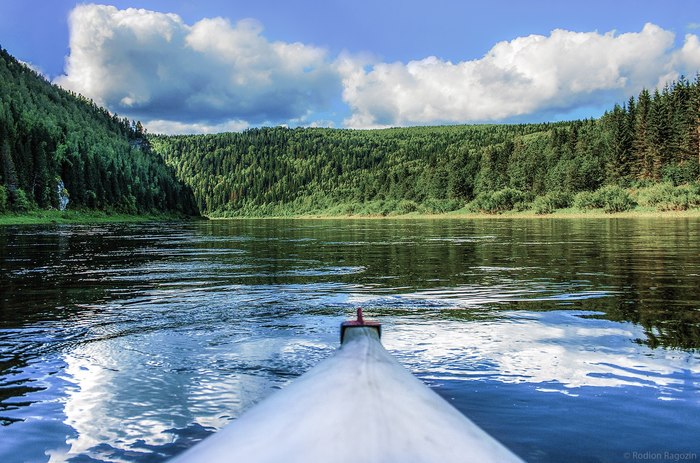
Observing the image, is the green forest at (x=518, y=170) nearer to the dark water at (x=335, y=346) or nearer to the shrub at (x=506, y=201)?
the shrub at (x=506, y=201)

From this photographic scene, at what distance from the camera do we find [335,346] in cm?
950

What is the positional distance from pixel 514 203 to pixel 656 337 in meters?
138

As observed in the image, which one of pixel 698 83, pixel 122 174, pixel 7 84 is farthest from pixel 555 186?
pixel 7 84

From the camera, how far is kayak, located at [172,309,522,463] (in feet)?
8.89

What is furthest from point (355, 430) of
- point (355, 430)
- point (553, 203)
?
point (553, 203)

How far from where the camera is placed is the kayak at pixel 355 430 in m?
2.71

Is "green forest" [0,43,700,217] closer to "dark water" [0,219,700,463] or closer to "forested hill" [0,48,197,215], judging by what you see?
Result: "forested hill" [0,48,197,215]

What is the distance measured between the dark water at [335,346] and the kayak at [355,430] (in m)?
2.30

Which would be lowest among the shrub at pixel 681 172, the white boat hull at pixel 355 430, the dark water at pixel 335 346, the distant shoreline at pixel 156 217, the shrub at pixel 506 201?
the dark water at pixel 335 346

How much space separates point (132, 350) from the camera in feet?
31.0

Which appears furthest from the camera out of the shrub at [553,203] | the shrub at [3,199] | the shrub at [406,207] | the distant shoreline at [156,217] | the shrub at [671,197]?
the shrub at [406,207]

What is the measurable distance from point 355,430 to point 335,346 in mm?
6760

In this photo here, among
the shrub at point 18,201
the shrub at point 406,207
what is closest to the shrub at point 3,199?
the shrub at point 18,201

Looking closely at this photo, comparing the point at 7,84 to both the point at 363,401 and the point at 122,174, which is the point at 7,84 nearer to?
the point at 122,174
